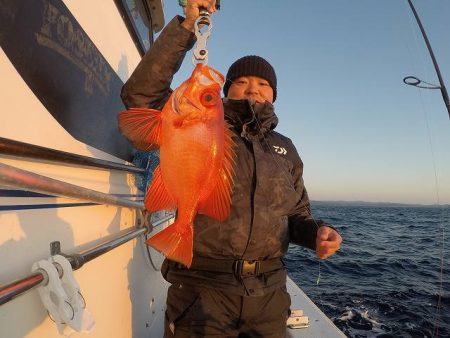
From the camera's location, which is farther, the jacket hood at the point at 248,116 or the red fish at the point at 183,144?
the jacket hood at the point at 248,116

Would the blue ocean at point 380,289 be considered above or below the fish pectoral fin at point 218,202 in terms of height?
below

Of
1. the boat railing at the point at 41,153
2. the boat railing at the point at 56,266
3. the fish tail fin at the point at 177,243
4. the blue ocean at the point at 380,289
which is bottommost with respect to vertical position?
the blue ocean at the point at 380,289

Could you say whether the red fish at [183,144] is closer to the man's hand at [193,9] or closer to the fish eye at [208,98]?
the fish eye at [208,98]

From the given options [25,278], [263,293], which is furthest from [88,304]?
[263,293]

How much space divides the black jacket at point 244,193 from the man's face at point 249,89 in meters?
0.31

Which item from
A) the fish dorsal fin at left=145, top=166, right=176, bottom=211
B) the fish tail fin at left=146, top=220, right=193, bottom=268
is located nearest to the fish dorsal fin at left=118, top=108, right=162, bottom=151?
the fish dorsal fin at left=145, top=166, right=176, bottom=211

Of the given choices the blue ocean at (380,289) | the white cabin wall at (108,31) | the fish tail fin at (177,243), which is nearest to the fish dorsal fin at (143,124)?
the fish tail fin at (177,243)

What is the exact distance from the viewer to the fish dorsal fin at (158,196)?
1.76 meters

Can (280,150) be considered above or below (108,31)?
below

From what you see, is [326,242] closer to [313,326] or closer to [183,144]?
[183,144]

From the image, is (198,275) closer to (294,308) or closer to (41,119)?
(41,119)

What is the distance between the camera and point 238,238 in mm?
2174

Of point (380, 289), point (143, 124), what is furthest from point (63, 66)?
point (380, 289)

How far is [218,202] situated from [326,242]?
0.84 meters
